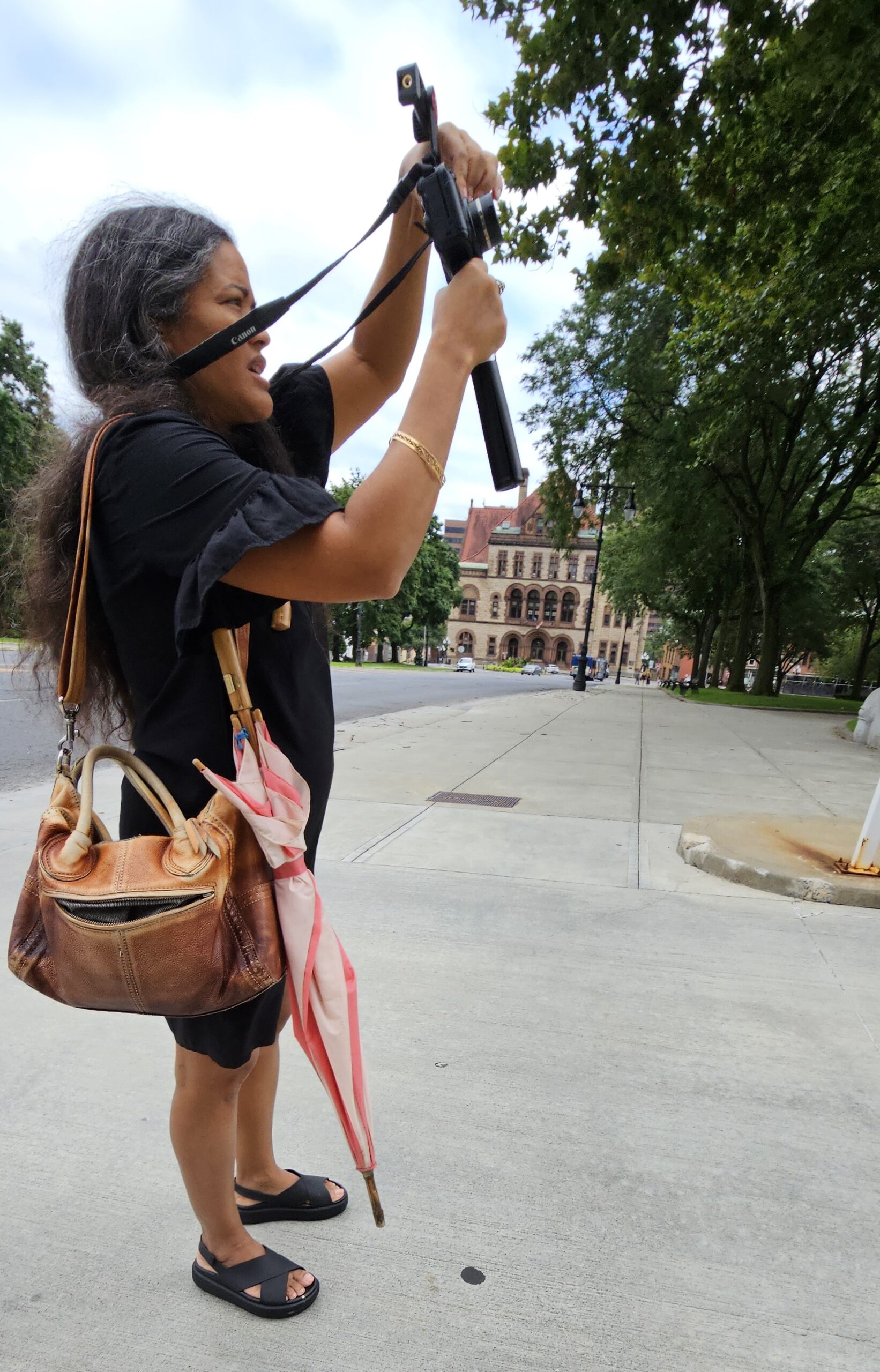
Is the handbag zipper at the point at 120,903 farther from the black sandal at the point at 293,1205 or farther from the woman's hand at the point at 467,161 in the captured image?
the woman's hand at the point at 467,161

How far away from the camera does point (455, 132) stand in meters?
1.26

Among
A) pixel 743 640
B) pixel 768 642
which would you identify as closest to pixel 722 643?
pixel 743 640

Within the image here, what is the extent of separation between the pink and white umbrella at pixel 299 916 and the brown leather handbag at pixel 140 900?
2cm

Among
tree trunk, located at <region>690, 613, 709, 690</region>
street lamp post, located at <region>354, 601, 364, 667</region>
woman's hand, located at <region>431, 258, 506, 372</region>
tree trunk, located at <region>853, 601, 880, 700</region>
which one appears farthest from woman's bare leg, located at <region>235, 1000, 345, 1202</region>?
tree trunk, located at <region>690, 613, 709, 690</region>

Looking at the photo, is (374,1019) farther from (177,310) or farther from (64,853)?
(177,310)

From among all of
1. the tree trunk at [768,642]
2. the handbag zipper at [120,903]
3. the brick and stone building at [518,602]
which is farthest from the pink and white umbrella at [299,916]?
the brick and stone building at [518,602]

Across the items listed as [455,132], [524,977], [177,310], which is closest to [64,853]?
[177,310]

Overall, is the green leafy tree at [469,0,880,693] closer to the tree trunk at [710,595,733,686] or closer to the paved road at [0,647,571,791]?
the paved road at [0,647,571,791]

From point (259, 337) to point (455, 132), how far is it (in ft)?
1.60

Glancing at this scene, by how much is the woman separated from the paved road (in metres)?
0.24

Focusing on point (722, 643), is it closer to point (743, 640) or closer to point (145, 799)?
point (743, 640)

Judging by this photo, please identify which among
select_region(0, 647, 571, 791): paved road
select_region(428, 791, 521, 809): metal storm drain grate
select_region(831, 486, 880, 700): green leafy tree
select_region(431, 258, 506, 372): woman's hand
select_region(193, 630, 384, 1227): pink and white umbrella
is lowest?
select_region(0, 647, 571, 791): paved road

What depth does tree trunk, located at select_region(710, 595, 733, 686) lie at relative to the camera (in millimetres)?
28481

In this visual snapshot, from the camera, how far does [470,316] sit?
1.09 metres
